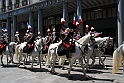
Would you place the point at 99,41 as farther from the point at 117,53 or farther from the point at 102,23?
the point at 102,23

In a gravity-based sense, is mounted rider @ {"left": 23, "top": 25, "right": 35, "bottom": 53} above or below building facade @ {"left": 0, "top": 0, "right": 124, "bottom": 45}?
below

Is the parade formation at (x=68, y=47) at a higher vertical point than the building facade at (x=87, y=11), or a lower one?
lower

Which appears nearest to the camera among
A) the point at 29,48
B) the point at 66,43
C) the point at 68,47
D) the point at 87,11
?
the point at 68,47

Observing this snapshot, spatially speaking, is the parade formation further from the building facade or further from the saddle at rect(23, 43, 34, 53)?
the building facade

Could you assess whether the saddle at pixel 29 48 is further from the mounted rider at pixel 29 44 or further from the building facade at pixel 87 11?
the building facade at pixel 87 11

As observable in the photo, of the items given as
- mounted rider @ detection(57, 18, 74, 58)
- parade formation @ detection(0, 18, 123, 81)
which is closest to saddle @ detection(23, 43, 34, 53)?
parade formation @ detection(0, 18, 123, 81)

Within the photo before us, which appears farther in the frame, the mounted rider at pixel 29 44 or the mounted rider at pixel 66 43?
the mounted rider at pixel 29 44

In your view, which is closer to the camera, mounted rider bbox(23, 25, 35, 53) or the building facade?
mounted rider bbox(23, 25, 35, 53)

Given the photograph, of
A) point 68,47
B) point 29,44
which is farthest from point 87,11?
point 68,47

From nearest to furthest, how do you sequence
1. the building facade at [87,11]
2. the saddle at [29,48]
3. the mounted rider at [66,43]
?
1. the mounted rider at [66,43]
2. the saddle at [29,48]
3. the building facade at [87,11]

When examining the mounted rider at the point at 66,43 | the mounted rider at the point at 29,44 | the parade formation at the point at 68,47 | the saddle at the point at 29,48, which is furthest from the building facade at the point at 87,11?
the mounted rider at the point at 66,43

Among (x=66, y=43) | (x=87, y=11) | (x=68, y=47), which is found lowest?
(x=68, y=47)

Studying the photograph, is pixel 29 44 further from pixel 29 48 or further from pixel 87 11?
pixel 87 11

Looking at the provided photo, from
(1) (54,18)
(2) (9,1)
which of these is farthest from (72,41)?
(2) (9,1)
